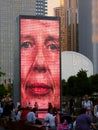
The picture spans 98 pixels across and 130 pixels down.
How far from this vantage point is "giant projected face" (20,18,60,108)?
40.3 meters

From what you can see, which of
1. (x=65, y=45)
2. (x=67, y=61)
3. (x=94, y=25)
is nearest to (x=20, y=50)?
(x=67, y=61)

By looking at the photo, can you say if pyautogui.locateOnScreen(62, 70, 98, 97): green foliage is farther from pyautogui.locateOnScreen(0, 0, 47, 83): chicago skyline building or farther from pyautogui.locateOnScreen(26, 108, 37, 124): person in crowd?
pyautogui.locateOnScreen(0, 0, 47, 83): chicago skyline building

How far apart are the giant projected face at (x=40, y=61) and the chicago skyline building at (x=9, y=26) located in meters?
106

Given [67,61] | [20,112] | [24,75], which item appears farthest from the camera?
[67,61]

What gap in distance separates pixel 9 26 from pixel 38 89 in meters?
129

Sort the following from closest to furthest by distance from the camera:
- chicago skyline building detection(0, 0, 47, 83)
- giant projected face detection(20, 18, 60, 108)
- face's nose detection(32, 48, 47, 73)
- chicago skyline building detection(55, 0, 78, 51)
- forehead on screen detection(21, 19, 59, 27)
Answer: giant projected face detection(20, 18, 60, 108) < face's nose detection(32, 48, 47, 73) < forehead on screen detection(21, 19, 59, 27) < chicago skyline building detection(0, 0, 47, 83) < chicago skyline building detection(55, 0, 78, 51)

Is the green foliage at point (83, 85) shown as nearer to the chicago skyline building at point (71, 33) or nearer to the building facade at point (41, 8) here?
the chicago skyline building at point (71, 33)

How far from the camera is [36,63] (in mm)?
41531

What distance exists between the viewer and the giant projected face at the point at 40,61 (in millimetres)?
40344

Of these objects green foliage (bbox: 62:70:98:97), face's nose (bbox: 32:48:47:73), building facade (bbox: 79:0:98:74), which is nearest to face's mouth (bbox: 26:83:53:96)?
face's nose (bbox: 32:48:47:73)

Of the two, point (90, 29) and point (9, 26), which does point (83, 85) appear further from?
point (9, 26)

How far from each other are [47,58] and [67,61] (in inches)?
2524

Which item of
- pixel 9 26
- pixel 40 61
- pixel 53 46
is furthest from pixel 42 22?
pixel 9 26

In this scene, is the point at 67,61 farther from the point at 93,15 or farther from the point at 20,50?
the point at 20,50
